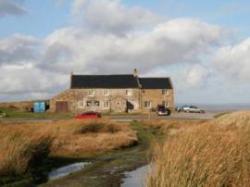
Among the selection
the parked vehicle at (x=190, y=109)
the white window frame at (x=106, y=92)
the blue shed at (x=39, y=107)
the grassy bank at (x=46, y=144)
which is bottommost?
the grassy bank at (x=46, y=144)

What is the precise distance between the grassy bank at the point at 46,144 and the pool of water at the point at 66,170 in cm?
66

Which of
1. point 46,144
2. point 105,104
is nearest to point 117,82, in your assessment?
point 105,104

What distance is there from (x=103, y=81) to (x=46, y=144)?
82.0 metres

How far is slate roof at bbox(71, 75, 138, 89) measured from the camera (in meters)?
104

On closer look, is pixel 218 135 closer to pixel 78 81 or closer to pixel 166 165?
pixel 166 165

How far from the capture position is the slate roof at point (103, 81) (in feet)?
342

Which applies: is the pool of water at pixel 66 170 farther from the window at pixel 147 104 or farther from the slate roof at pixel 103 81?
the window at pixel 147 104

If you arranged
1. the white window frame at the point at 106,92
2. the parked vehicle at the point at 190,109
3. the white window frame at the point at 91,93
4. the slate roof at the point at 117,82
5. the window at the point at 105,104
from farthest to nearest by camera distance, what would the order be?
the slate roof at the point at 117,82 → the parked vehicle at the point at 190,109 → the white window frame at the point at 106,92 → the white window frame at the point at 91,93 → the window at the point at 105,104

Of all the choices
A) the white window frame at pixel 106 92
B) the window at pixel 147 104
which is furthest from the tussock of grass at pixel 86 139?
the window at pixel 147 104

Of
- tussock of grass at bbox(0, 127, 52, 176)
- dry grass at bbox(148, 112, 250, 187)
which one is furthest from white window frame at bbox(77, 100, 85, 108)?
dry grass at bbox(148, 112, 250, 187)

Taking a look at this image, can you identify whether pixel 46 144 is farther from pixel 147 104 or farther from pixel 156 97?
pixel 156 97

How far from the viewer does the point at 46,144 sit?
79.4 ft

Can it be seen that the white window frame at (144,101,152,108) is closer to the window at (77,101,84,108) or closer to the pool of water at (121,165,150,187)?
the window at (77,101,84,108)

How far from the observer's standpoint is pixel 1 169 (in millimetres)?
19703
